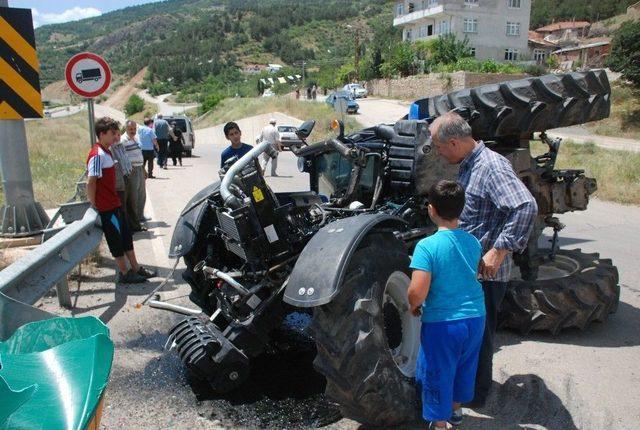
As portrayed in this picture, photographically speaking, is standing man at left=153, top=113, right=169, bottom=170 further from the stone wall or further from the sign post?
the stone wall

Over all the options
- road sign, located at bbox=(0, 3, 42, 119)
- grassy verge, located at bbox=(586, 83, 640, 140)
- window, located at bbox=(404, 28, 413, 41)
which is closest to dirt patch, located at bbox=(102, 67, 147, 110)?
window, located at bbox=(404, 28, 413, 41)

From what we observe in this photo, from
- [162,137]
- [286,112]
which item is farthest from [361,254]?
[286,112]

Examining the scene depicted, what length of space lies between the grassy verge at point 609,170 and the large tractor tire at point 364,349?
7964 mm

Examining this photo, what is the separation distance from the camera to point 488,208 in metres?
3.53

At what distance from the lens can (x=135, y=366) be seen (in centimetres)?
453

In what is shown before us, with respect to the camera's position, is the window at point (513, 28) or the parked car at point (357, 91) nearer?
the parked car at point (357, 91)

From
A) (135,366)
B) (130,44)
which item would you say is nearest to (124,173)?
(135,366)

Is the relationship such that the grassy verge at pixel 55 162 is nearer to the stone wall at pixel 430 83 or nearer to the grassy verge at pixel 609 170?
the grassy verge at pixel 609 170

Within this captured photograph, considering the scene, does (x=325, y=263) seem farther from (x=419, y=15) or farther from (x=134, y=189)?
(x=419, y=15)

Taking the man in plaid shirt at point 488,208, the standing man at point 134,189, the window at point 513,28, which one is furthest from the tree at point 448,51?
the man in plaid shirt at point 488,208

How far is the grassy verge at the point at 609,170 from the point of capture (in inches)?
452

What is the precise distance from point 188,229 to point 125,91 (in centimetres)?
12496

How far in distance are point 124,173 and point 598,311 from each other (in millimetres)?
6496


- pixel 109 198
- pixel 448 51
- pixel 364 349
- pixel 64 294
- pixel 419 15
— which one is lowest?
pixel 64 294
